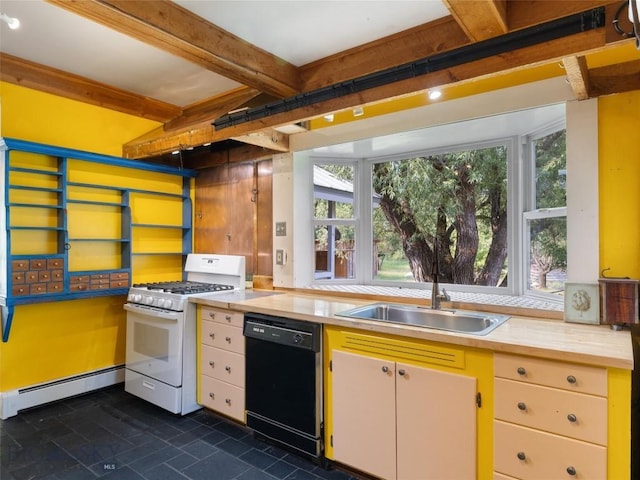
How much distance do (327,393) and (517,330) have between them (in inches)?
44.6

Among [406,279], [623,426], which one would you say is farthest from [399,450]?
[406,279]

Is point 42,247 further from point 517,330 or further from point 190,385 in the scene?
point 517,330

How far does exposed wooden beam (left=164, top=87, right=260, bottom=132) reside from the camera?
9.31 feet

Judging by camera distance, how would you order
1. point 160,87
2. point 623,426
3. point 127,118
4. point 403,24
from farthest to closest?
point 127,118
point 160,87
point 403,24
point 623,426

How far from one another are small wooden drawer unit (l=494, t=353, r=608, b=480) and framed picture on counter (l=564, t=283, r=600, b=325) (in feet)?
1.83

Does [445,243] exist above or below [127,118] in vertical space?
below

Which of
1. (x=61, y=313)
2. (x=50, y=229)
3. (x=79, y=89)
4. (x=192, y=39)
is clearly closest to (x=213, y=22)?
(x=192, y=39)

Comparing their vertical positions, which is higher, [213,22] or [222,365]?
[213,22]

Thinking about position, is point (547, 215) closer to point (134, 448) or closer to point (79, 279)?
point (134, 448)

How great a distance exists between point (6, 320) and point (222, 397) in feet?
5.53

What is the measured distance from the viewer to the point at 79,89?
10.3ft

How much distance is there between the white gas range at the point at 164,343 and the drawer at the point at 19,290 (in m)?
0.75

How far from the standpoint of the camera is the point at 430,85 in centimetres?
184

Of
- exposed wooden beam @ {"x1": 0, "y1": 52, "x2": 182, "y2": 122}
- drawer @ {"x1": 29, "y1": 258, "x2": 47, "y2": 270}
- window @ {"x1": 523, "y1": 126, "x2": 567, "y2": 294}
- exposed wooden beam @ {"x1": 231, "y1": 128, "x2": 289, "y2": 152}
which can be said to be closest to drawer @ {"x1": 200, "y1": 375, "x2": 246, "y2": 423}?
drawer @ {"x1": 29, "y1": 258, "x2": 47, "y2": 270}
